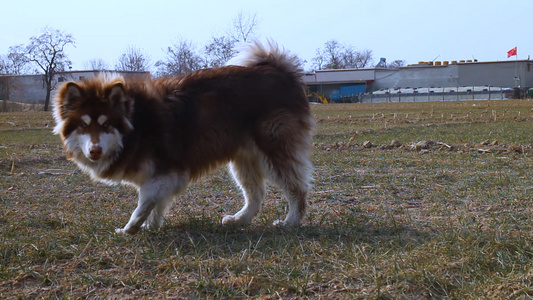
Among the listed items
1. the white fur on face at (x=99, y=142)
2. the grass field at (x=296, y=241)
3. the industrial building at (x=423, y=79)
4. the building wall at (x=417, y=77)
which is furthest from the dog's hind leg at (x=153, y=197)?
the building wall at (x=417, y=77)

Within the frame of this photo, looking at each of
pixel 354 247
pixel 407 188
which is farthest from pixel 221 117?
pixel 407 188

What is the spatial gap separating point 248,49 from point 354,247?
291cm

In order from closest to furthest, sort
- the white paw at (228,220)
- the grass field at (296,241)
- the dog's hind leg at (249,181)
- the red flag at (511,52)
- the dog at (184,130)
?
the grass field at (296,241) → the dog at (184,130) → the white paw at (228,220) → the dog's hind leg at (249,181) → the red flag at (511,52)

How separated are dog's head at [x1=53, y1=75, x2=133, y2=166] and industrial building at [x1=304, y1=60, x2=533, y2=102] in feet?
207

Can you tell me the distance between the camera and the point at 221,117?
5.61 metres

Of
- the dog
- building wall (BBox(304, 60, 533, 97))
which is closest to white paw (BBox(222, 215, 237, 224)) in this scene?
the dog

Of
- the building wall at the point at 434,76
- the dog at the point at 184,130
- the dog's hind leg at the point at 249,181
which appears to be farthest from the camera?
the building wall at the point at 434,76

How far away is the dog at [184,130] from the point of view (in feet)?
17.5

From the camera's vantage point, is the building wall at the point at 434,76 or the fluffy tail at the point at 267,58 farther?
the building wall at the point at 434,76

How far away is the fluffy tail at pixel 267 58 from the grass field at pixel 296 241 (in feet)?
5.39

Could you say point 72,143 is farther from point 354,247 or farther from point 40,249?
point 354,247

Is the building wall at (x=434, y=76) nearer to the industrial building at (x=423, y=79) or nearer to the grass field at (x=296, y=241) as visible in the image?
the industrial building at (x=423, y=79)

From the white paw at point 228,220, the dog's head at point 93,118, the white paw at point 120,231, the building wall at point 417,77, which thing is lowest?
the white paw at point 228,220

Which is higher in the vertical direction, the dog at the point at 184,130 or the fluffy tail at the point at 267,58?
the fluffy tail at the point at 267,58
